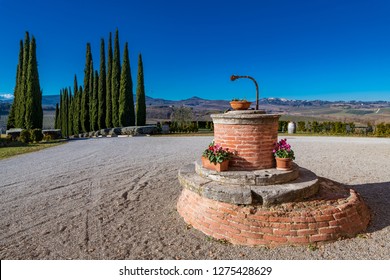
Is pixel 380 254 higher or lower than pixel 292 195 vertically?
lower

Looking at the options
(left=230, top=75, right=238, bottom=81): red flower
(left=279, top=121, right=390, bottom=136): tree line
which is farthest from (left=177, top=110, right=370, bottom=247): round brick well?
(left=279, top=121, right=390, bottom=136): tree line

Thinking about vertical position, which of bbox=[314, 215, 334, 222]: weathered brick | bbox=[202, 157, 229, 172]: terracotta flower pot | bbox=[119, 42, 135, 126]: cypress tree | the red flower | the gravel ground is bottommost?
the gravel ground

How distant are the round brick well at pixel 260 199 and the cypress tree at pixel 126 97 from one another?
2226 centimetres

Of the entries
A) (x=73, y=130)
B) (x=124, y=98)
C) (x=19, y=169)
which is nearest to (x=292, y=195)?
(x=19, y=169)

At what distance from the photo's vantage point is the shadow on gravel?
14.6 feet

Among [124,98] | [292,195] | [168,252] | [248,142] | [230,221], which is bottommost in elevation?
[168,252]

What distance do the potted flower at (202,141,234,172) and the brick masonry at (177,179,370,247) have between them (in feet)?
2.17

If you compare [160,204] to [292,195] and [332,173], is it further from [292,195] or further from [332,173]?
[332,173]

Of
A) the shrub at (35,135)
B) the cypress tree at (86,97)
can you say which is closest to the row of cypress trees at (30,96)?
the shrub at (35,135)

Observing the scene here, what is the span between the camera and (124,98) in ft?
85.9

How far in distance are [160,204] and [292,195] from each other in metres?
2.71

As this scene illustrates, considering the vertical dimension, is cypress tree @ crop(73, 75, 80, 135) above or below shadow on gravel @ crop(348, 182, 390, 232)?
above

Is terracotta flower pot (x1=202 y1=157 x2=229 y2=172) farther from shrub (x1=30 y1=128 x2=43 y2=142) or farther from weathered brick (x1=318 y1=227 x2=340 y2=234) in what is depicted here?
shrub (x1=30 y1=128 x2=43 y2=142)

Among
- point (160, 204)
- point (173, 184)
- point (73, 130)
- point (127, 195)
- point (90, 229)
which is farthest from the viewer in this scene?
point (73, 130)
